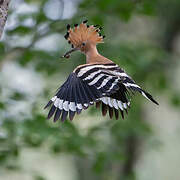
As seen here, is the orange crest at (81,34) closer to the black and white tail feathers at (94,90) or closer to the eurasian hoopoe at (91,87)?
the eurasian hoopoe at (91,87)

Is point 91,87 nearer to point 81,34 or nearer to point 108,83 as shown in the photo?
point 108,83

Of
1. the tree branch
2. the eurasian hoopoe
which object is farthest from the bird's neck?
the tree branch

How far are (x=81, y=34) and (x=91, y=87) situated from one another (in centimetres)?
25

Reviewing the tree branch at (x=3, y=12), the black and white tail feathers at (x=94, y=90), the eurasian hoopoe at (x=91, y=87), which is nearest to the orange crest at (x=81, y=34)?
the eurasian hoopoe at (x=91, y=87)

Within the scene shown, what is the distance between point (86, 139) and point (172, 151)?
4480mm

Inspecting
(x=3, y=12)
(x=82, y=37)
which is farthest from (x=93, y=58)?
(x=3, y=12)

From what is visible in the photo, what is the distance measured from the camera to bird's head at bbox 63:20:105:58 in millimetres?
1849

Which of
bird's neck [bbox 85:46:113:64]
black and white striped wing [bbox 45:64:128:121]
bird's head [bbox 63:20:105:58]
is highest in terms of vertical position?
bird's head [bbox 63:20:105:58]

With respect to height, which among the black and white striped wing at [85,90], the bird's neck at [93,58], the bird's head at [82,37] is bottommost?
the black and white striped wing at [85,90]

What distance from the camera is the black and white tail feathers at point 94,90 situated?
5.54ft

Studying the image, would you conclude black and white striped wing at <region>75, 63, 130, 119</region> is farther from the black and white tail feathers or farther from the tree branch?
the tree branch

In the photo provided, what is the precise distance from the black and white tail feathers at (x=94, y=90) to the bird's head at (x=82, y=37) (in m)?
0.14

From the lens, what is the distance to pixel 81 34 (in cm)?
189

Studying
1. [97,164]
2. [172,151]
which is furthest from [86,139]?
[172,151]
